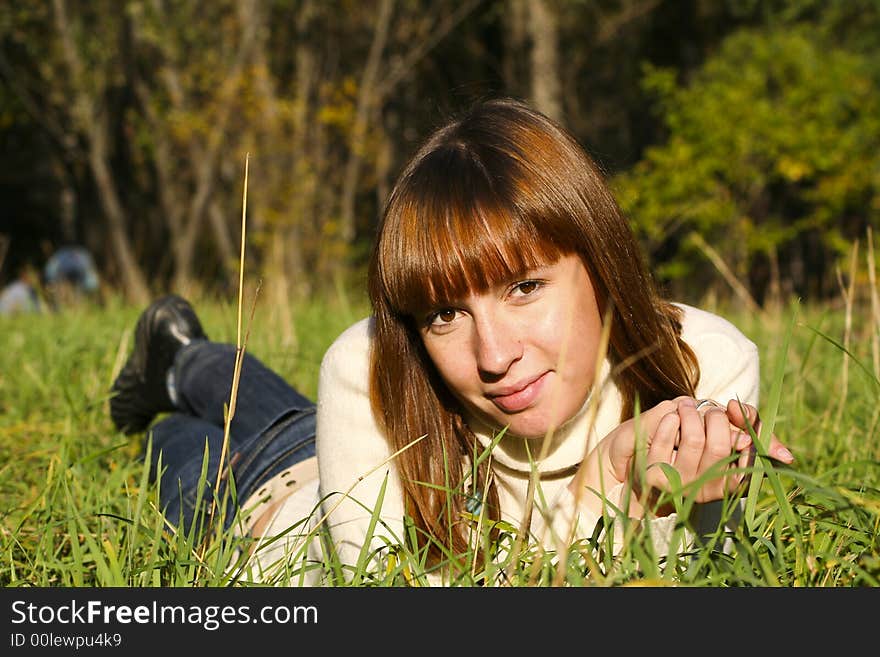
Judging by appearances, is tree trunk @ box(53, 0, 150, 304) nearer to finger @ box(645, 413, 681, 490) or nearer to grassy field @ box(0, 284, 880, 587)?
grassy field @ box(0, 284, 880, 587)

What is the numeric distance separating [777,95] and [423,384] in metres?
11.8

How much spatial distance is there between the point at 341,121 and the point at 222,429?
415 inches

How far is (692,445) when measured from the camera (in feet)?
4.40

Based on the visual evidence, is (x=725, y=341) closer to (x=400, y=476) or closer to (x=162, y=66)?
(x=400, y=476)

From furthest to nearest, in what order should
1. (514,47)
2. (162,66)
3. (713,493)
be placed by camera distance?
(514,47) < (162,66) < (713,493)

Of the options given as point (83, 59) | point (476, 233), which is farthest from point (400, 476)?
point (83, 59)

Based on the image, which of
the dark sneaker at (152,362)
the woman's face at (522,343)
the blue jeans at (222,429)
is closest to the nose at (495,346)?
the woman's face at (522,343)

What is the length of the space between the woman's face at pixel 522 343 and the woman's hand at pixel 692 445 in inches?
6.4

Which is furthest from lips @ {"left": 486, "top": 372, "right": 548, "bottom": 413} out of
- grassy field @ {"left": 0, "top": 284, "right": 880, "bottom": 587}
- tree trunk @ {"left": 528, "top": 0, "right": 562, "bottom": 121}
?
tree trunk @ {"left": 528, "top": 0, "right": 562, "bottom": 121}

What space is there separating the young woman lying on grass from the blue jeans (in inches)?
22.5

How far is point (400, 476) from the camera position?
68.5 inches

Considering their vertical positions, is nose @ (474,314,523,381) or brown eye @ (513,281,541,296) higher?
brown eye @ (513,281,541,296)

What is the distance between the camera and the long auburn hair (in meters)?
1.59

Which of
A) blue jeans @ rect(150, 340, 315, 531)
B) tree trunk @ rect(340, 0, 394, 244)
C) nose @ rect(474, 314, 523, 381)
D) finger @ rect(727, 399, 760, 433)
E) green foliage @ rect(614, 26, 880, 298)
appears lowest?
finger @ rect(727, 399, 760, 433)
